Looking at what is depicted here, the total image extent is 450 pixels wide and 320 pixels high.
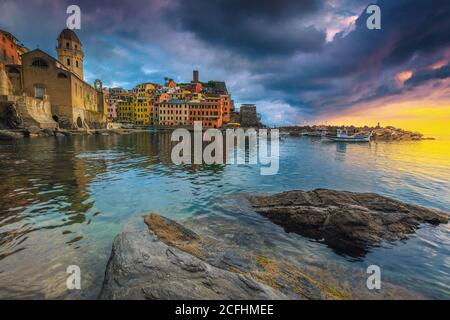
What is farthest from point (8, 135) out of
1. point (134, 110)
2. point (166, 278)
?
point (134, 110)

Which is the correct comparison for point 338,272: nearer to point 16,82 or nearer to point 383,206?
point 383,206

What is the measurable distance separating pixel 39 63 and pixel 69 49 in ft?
71.3

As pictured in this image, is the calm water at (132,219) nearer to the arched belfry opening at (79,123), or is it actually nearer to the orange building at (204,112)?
the arched belfry opening at (79,123)

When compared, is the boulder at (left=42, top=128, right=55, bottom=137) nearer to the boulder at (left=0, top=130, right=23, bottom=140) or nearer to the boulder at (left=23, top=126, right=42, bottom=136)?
the boulder at (left=23, top=126, right=42, bottom=136)

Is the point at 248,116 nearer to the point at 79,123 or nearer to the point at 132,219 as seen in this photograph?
the point at 79,123

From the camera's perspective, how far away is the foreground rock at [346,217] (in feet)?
26.5

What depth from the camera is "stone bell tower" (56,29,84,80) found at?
81125mm

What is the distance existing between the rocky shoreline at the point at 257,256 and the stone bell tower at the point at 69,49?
98.1 meters

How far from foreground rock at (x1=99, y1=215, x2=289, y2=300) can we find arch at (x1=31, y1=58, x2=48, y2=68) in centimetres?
8218

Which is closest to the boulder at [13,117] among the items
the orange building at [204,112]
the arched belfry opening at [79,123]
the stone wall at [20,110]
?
the stone wall at [20,110]

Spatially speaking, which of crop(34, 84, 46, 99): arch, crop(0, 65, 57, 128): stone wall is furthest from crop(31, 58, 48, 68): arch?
crop(0, 65, 57, 128): stone wall

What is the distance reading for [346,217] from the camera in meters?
8.57
